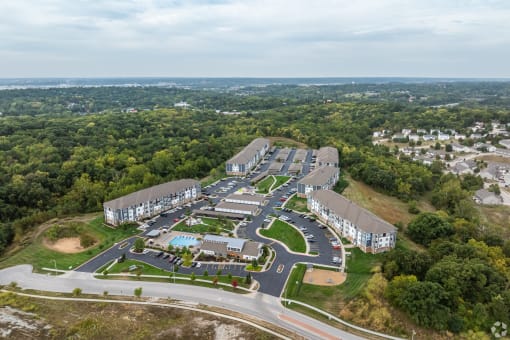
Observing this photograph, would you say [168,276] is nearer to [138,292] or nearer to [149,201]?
[138,292]

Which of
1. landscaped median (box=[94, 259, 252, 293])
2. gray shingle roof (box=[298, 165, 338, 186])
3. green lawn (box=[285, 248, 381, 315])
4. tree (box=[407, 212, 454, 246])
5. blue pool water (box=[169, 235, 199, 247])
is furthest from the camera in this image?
gray shingle roof (box=[298, 165, 338, 186])

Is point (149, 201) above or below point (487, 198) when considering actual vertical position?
above

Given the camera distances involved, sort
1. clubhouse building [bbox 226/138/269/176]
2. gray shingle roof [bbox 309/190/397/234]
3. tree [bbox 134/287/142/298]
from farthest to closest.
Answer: clubhouse building [bbox 226/138/269/176]
gray shingle roof [bbox 309/190/397/234]
tree [bbox 134/287/142/298]

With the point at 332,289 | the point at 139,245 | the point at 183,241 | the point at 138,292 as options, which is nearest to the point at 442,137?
the point at 332,289

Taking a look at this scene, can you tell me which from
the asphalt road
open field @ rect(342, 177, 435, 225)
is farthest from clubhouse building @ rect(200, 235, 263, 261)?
open field @ rect(342, 177, 435, 225)

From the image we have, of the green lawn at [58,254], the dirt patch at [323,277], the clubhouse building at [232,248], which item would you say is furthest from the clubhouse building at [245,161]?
the dirt patch at [323,277]

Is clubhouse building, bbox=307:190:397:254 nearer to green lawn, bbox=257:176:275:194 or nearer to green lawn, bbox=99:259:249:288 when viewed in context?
green lawn, bbox=257:176:275:194

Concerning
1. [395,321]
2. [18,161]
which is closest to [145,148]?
[18,161]
